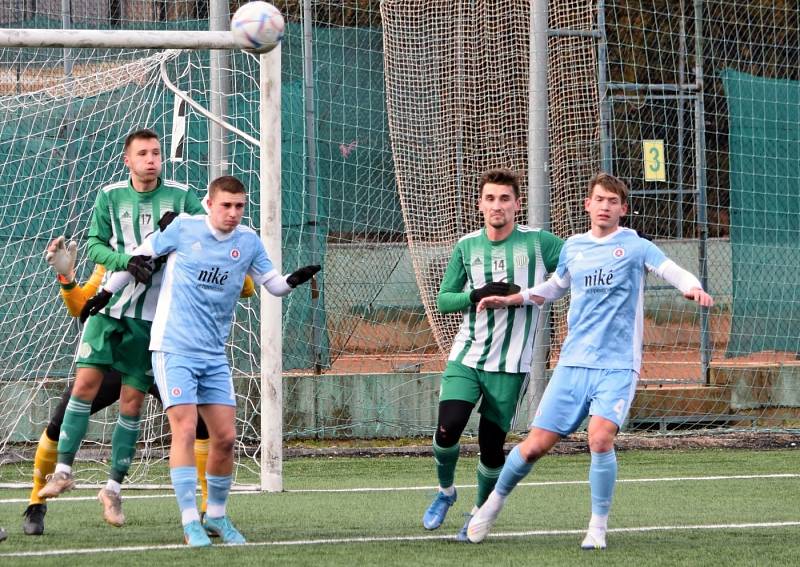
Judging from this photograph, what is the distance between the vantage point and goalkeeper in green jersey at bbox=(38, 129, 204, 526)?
689 centimetres

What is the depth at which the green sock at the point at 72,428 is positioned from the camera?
22.4 ft

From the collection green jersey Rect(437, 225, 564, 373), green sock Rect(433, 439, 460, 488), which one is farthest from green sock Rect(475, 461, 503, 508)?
green jersey Rect(437, 225, 564, 373)

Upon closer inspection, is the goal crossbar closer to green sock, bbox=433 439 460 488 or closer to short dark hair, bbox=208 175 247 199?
short dark hair, bbox=208 175 247 199

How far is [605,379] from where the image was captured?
6.24 m

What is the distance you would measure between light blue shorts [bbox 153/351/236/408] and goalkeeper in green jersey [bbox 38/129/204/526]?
2.48 ft

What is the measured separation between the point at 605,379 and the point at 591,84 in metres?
5.71

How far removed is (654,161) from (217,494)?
6.27 m

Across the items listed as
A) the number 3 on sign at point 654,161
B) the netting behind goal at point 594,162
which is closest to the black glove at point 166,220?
the netting behind goal at point 594,162

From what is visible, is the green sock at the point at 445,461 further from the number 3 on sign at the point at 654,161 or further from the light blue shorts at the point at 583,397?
the number 3 on sign at the point at 654,161

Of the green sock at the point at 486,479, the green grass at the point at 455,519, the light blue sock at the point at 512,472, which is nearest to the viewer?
the green grass at the point at 455,519

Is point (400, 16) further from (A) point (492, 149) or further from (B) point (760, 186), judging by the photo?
(B) point (760, 186)

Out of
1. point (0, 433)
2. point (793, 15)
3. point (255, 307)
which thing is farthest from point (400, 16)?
point (793, 15)

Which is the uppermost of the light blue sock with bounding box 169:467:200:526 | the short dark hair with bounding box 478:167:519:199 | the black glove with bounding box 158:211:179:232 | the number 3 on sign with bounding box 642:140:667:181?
the number 3 on sign with bounding box 642:140:667:181

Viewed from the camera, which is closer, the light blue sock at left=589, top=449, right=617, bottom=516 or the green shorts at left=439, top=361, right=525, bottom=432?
the light blue sock at left=589, top=449, right=617, bottom=516
